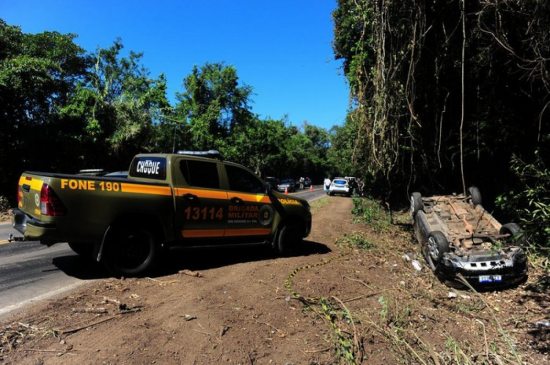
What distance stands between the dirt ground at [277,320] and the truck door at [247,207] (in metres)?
0.56

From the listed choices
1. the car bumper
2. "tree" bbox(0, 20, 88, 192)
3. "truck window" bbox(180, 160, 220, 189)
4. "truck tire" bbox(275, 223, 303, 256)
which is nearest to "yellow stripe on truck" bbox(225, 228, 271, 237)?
"truck tire" bbox(275, 223, 303, 256)

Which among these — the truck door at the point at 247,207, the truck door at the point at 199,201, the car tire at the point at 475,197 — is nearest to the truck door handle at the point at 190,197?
the truck door at the point at 199,201

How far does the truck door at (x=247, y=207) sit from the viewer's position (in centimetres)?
779

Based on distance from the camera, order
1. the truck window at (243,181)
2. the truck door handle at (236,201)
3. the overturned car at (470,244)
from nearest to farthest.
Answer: the overturned car at (470,244) → the truck door handle at (236,201) → the truck window at (243,181)

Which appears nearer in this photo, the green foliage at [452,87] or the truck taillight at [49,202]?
the truck taillight at [49,202]

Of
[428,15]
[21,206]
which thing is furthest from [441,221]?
[21,206]

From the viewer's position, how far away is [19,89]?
19453 millimetres

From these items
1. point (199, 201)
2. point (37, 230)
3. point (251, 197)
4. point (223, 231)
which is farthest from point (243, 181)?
point (37, 230)

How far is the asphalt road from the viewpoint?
5.71 meters

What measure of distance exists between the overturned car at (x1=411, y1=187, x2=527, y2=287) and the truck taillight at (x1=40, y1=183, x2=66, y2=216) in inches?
240

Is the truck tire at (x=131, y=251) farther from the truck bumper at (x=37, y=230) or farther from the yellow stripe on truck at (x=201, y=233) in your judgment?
the truck bumper at (x=37, y=230)

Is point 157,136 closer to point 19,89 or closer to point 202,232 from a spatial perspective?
point 19,89

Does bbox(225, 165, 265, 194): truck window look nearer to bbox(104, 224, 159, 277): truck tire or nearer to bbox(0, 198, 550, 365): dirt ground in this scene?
bbox(0, 198, 550, 365): dirt ground

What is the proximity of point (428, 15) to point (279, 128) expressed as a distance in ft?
176
